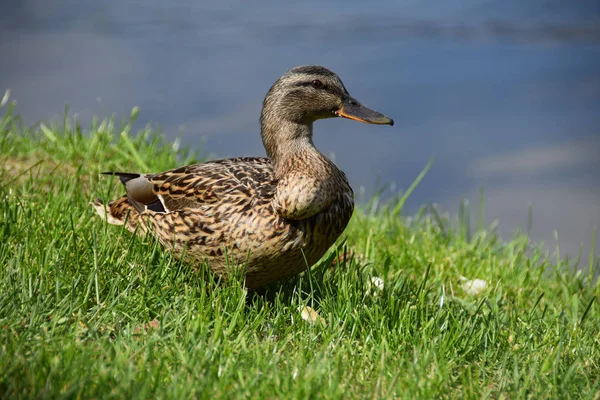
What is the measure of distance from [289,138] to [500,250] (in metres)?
3.13

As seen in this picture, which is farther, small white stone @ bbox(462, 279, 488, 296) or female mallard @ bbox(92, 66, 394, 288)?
small white stone @ bbox(462, 279, 488, 296)

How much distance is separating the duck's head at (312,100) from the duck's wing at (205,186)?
1.27ft

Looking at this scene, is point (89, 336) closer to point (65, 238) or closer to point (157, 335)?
point (157, 335)

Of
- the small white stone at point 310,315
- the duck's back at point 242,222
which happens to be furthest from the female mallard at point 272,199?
A: the small white stone at point 310,315

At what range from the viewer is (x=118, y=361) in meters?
3.51

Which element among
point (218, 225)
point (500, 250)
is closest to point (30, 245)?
point (218, 225)

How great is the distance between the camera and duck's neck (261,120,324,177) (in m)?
4.89

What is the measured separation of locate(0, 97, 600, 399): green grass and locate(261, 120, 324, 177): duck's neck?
79cm

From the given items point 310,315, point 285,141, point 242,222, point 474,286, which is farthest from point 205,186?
point 474,286

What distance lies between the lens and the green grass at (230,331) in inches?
137

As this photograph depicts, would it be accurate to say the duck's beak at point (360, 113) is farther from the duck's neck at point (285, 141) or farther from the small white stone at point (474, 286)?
the small white stone at point (474, 286)

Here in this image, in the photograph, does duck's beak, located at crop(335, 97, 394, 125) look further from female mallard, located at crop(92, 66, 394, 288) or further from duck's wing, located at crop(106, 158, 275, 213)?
duck's wing, located at crop(106, 158, 275, 213)

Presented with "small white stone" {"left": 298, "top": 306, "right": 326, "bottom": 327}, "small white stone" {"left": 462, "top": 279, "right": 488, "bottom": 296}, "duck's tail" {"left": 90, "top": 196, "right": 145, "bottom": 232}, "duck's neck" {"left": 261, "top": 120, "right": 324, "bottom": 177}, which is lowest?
"small white stone" {"left": 462, "top": 279, "right": 488, "bottom": 296}

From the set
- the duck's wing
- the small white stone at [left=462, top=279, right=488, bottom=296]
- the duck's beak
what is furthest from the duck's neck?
the small white stone at [left=462, top=279, right=488, bottom=296]
